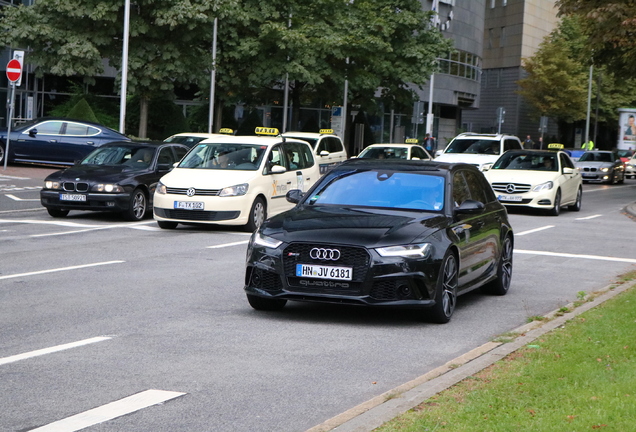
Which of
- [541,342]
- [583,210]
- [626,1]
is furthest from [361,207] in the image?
[626,1]

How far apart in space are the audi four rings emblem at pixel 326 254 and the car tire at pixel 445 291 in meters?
0.95

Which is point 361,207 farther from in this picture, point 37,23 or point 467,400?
point 37,23

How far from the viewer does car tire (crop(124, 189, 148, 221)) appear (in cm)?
1928

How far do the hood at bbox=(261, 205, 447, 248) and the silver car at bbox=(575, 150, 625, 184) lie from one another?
42.0m

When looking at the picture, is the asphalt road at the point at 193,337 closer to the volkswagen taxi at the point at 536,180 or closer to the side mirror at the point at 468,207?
the side mirror at the point at 468,207

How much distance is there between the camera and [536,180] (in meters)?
25.3

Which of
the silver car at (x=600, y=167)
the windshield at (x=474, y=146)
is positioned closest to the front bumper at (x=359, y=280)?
the windshield at (x=474, y=146)

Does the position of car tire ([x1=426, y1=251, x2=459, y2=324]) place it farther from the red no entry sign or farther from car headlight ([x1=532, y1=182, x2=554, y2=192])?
the red no entry sign

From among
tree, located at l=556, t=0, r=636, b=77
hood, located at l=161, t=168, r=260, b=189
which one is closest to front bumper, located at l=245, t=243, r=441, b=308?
hood, located at l=161, t=168, r=260, b=189

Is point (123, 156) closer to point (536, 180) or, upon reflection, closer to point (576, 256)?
point (576, 256)

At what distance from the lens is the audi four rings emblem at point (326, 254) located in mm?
8945

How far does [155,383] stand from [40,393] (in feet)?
2.38

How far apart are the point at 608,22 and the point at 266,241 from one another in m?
24.5

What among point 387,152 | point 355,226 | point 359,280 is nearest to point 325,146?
point 387,152
